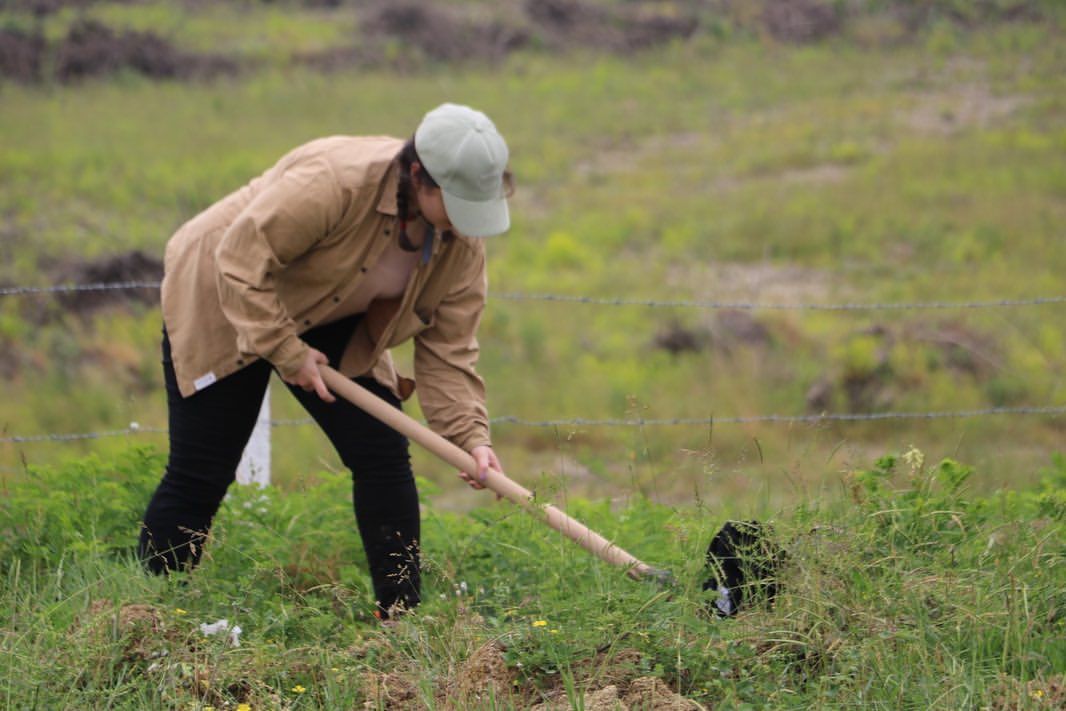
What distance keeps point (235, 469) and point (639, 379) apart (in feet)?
15.6

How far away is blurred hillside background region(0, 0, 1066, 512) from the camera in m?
7.50

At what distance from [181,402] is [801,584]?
1709mm

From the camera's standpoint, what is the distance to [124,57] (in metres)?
20.1

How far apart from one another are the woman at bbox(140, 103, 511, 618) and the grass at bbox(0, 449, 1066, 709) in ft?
0.78

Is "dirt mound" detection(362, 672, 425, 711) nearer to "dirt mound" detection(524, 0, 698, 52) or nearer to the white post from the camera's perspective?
the white post

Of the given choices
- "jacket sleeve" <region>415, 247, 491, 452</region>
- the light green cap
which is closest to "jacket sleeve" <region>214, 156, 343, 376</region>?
the light green cap

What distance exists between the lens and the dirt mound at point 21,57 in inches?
764

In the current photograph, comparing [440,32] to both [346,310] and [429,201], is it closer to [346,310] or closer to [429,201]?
[346,310]

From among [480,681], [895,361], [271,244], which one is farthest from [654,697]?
[895,361]

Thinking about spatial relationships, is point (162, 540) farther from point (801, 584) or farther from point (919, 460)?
point (919, 460)

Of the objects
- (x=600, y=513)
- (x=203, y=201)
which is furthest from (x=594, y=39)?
(x=600, y=513)

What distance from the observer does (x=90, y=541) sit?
3.95m

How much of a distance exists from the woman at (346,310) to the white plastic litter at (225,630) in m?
0.25

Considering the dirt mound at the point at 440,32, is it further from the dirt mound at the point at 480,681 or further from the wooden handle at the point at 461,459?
the dirt mound at the point at 480,681
